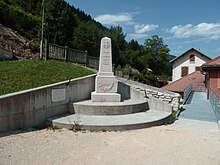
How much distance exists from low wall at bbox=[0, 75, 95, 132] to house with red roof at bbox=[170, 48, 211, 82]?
40320 millimetres

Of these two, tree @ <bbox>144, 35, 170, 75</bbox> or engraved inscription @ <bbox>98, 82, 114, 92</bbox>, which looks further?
tree @ <bbox>144, 35, 170, 75</bbox>

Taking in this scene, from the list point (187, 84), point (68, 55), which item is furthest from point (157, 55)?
point (68, 55)

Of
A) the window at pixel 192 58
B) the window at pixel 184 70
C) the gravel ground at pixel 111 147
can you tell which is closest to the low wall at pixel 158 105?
the gravel ground at pixel 111 147

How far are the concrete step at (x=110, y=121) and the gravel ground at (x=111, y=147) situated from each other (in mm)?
277

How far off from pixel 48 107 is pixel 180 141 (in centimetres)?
431

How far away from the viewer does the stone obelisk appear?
9.62m

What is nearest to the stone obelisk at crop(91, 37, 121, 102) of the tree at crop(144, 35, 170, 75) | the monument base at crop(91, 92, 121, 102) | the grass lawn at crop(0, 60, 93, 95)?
the monument base at crop(91, 92, 121, 102)

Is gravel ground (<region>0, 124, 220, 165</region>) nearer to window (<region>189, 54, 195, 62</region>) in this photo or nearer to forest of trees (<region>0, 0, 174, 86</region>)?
forest of trees (<region>0, 0, 174, 86</region>)

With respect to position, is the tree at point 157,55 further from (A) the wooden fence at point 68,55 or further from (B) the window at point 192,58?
(A) the wooden fence at point 68,55

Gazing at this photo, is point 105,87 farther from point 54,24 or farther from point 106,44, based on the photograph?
point 54,24

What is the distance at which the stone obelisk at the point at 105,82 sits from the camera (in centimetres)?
→ 962

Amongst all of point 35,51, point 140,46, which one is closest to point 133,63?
point 140,46

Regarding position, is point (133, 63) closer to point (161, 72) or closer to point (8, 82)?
point (161, 72)

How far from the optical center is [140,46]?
85000mm
